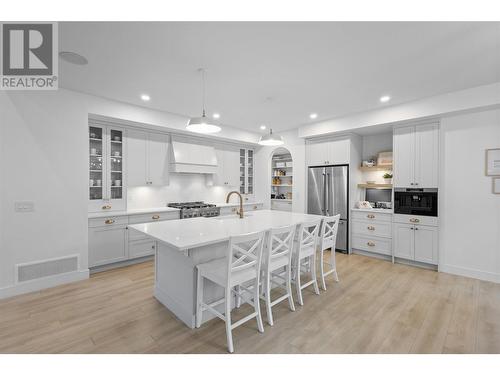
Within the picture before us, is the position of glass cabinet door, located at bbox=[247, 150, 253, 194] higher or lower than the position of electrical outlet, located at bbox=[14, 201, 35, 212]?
higher

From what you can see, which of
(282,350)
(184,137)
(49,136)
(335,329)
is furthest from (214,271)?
(184,137)

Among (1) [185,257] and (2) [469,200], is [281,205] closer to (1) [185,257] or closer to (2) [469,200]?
(2) [469,200]

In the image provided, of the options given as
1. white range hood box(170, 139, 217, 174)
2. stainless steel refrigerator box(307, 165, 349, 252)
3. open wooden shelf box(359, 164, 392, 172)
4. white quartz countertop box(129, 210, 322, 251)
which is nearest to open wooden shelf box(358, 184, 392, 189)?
open wooden shelf box(359, 164, 392, 172)

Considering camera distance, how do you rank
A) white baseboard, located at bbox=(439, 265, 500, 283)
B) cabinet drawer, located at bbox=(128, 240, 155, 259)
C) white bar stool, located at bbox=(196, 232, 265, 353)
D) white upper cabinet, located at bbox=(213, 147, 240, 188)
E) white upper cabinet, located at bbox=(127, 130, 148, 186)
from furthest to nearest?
white upper cabinet, located at bbox=(213, 147, 240, 188) < white upper cabinet, located at bbox=(127, 130, 148, 186) < cabinet drawer, located at bbox=(128, 240, 155, 259) < white baseboard, located at bbox=(439, 265, 500, 283) < white bar stool, located at bbox=(196, 232, 265, 353)

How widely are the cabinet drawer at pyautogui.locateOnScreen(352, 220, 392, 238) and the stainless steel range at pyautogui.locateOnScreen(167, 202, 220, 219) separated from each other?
2.82 meters

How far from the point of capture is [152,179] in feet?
15.0

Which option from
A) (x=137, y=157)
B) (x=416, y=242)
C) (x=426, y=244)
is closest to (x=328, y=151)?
(x=416, y=242)

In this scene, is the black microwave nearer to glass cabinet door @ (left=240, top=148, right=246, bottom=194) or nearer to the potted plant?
the potted plant

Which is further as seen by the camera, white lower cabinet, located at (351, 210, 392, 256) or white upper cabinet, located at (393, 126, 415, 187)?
white lower cabinet, located at (351, 210, 392, 256)

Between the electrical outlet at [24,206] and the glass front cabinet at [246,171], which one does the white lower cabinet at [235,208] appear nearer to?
the glass front cabinet at [246,171]

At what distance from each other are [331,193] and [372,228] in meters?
0.99

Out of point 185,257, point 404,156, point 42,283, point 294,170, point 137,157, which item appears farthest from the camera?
point 294,170

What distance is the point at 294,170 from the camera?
557 centimetres

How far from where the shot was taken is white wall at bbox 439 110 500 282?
3.36 m
